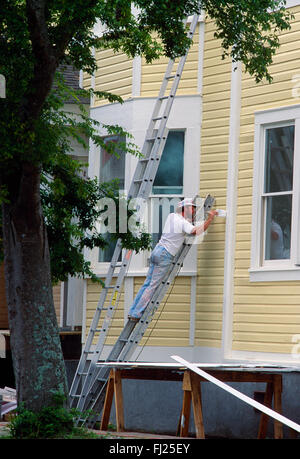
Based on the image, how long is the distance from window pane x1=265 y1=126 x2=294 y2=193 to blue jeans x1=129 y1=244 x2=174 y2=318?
1675mm

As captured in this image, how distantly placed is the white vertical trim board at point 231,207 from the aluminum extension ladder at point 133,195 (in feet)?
2.99

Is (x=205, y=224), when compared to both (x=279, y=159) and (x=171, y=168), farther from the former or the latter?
(x=171, y=168)

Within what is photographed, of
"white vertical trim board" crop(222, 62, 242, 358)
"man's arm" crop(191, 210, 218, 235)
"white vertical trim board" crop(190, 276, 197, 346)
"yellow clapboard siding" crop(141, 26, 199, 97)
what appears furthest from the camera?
"yellow clapboard siding" crop(141, 26, 199, 97)

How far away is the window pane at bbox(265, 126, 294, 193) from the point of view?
1274 cm

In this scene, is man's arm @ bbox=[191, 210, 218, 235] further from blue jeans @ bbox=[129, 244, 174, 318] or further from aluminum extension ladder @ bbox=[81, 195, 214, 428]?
blue jeans @ bbox=[129, 244, 174, 318]

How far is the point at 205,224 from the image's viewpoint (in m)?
13.1

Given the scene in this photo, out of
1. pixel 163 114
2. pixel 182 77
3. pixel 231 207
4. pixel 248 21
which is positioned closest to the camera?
pixel 248 21

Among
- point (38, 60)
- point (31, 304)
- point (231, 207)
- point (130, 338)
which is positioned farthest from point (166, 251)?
point (38, 60)

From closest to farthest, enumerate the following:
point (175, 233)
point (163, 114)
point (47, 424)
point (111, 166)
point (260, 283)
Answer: point (47, 424) < point (260, 283) < point (175, 233) < point (163, 114) < point (111, 166)

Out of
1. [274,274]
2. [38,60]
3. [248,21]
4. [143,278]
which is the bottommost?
[143,278]

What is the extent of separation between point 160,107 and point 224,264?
106 inches

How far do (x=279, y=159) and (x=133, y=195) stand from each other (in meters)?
2.12

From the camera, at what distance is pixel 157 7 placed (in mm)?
9578

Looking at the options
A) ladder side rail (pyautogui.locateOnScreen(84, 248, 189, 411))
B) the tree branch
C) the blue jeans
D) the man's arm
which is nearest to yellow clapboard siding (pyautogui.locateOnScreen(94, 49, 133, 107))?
the man's arm
